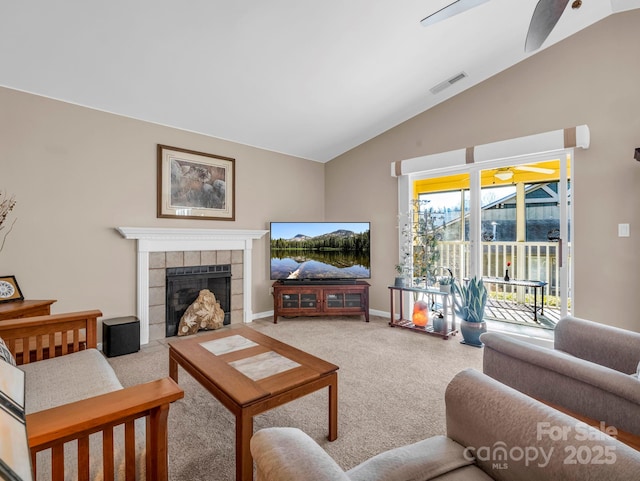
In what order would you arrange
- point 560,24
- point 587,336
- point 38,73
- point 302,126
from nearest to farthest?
point 587,336
point 38,73
point 560,24
point 302,126

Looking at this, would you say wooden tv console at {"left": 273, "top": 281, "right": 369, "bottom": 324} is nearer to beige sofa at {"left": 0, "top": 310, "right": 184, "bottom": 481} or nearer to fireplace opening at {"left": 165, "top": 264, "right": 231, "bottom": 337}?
fireplace opening at {"left": 165, "top": 264, "right": 231, "bottom": 337}

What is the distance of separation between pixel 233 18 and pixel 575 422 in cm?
296

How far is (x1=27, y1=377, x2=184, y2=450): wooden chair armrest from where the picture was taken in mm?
907

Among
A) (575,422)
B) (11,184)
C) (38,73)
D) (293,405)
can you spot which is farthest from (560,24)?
(11,184)

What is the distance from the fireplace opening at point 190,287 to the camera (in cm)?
368

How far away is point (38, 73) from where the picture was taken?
262 centimetres

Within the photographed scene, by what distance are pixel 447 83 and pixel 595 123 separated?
58.5 inches

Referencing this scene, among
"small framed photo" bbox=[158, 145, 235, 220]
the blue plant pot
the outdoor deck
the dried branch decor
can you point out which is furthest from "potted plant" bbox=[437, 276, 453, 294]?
the dried branch decor

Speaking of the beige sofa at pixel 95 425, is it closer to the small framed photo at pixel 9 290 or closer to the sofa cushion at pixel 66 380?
the sofa cushion at pixel 66 380

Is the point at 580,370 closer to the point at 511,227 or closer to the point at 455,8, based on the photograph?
the point at 455,8

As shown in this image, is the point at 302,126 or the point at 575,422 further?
the point at 302,126

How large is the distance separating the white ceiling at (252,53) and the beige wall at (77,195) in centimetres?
20

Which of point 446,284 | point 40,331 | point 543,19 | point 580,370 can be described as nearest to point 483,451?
point 580,370

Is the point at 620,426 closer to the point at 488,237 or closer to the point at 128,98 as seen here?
the point at 488,237
